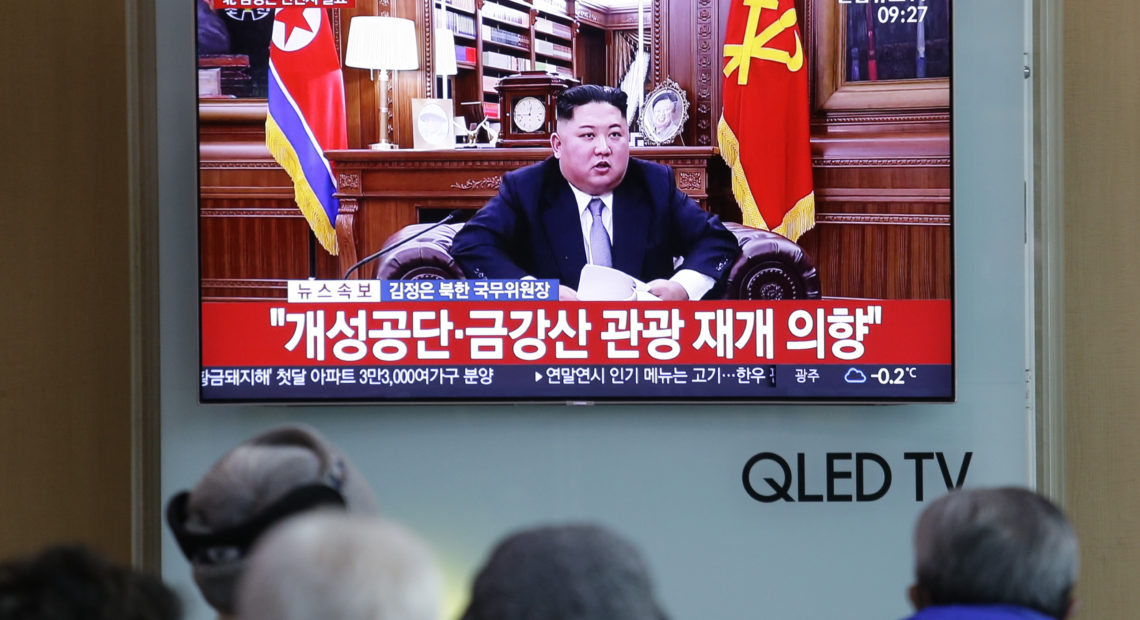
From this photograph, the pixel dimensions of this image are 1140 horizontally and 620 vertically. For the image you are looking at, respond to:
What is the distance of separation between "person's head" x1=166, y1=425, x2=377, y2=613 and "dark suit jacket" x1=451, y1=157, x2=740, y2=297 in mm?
1566

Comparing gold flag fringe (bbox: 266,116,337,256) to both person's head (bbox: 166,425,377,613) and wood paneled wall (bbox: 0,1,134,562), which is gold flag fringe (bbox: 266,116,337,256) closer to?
wood paneled wall (bbox: 0,1,134,562)

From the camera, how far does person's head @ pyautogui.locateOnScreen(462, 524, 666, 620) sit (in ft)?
3.76

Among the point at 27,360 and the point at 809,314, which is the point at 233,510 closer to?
the point at 809,314

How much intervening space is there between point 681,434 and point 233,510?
1.83 m

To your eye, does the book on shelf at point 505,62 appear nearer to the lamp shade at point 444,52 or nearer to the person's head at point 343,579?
the lamp shade at point 444,52

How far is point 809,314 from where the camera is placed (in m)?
3.09

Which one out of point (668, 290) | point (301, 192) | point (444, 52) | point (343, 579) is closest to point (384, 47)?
point (444, 52)

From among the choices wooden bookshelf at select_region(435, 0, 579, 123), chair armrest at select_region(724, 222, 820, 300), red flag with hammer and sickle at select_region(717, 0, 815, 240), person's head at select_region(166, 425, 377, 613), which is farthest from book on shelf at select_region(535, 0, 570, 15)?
person's head at select_region(166, 425, 377, 613)

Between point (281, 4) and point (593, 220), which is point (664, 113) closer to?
point (593, 220)

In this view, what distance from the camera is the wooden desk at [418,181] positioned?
314cm

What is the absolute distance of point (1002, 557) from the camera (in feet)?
5.16

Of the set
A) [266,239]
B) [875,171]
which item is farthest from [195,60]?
[875,171]

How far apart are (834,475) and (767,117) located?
104cm

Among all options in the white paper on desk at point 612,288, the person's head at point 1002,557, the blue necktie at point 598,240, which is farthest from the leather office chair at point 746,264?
the person's head at point 1002,557
